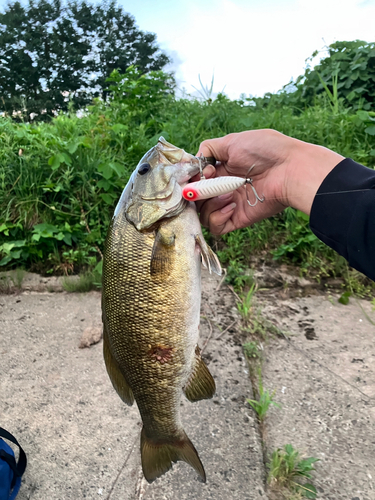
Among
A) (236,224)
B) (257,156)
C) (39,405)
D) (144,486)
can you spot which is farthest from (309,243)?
(39,405)

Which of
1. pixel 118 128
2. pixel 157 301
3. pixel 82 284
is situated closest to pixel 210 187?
pixel 157 301

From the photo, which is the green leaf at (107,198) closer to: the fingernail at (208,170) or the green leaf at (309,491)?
the fingernail at (208,170)

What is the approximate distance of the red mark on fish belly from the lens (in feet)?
3.84

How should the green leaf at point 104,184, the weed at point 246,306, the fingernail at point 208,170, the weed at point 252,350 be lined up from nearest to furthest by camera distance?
the fingernail at point 208,170, the weed at point 252,350, the weed at point 246,306, the green leaf at point 104,184

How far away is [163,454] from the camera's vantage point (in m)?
1.28

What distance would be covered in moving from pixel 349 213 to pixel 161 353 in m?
0.92

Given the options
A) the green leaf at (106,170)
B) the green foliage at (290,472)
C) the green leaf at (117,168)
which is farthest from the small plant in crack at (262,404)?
the green leaf at (106,170)

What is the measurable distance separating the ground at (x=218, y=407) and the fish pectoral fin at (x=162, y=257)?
3.68 feet

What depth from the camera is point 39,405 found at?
78.9 inches

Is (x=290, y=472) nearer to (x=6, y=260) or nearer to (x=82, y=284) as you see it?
(x=82, y=284)

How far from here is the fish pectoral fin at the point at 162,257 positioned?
45.4 inches

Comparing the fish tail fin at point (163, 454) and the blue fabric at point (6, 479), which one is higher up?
the fish tail fin at point (163, 454)

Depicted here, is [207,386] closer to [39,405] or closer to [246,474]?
[246,474]

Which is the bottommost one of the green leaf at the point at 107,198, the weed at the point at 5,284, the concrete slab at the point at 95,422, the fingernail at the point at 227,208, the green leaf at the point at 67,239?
the concrete slab at the point at 95,422
